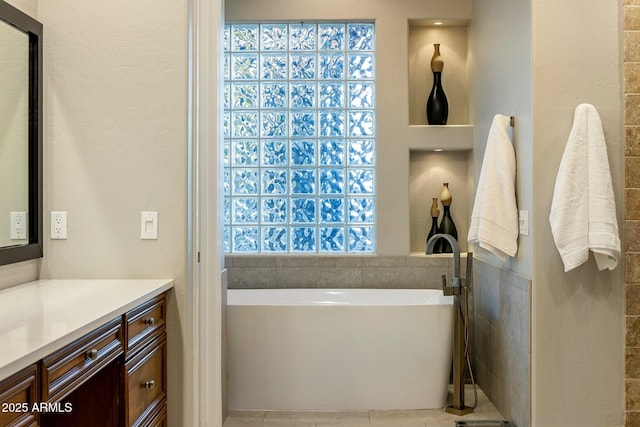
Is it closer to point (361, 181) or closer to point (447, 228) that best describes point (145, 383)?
point (361, 181)

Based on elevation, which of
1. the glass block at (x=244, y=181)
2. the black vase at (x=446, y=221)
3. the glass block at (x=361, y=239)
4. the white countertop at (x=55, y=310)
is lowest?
the white countertop at (x=55, y=310)

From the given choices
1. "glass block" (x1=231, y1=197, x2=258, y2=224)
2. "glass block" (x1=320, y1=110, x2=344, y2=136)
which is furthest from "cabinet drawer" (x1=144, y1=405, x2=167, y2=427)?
"glass block" (x1=320, y1=110, x2=344, y2=136)

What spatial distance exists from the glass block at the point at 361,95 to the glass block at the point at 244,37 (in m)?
0.75

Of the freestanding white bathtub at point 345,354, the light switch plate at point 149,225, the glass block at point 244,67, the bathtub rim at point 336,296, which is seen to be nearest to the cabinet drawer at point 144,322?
the light switch plate at point 149,225

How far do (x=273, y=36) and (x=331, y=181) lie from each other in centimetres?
111

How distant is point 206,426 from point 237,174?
2.07 m

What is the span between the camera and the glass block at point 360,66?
4.09 metres

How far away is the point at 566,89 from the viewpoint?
2838 millimetres

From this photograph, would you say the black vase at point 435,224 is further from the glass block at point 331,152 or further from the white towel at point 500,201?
the white towel at point 500,201

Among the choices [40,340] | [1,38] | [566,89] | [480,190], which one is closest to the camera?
[40,340]

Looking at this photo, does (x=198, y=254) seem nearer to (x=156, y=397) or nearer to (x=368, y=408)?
(x=156, y=397)

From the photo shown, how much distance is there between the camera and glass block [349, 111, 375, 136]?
411 centimetres

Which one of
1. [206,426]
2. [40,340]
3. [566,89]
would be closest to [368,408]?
[206,426]

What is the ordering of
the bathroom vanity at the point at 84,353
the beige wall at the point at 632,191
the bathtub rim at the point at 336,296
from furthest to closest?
the bathtub rim at the point at 336,296, the beige wall at the point at 632,191, the bathroom vanity at the point at 84,353
